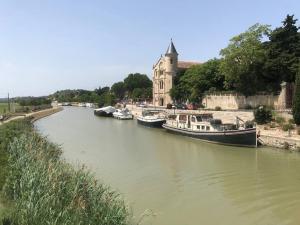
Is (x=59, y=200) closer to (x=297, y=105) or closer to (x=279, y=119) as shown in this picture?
(x=297, y=105)

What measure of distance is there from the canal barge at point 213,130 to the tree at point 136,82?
86.5m

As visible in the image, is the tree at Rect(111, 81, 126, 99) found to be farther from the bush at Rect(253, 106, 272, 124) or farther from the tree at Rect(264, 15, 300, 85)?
the bush at Rect(253, 106, 272, 124)

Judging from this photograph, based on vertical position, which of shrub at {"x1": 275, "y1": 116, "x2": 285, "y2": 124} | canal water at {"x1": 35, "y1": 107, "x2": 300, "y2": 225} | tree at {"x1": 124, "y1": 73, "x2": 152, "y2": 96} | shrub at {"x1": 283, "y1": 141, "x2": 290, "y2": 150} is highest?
tree at {"x1": 124, "y1": 73, "x2": 152, "y2": 96}

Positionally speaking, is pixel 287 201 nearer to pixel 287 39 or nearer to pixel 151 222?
pixel 151 222

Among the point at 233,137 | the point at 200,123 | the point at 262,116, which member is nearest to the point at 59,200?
the point at 233,137

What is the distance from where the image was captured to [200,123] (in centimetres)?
3456

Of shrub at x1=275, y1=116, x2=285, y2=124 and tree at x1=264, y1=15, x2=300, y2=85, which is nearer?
shrub at x1=275, y1=116, x2=285, y2=124

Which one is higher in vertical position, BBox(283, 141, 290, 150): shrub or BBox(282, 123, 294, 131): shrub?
BBox(282, 123, 294, 131): shrub

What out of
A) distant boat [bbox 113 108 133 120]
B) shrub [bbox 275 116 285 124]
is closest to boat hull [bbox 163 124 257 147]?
shrub [bbox 275 116 285 124]

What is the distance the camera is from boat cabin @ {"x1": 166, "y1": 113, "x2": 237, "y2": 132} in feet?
105

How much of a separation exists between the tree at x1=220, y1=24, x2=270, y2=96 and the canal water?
51.0ft

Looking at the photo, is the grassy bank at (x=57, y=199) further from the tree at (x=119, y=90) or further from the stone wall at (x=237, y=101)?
the tree at (x=119, y=90)

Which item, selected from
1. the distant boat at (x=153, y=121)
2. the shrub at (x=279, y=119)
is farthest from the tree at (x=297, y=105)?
the distant boat at (x=153, y=121)

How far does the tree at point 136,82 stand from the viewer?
417ft
